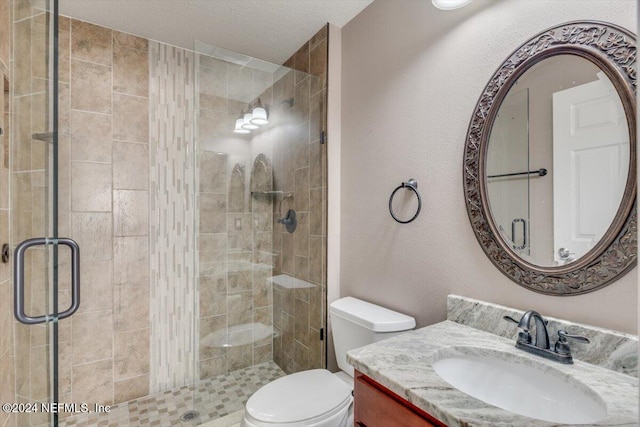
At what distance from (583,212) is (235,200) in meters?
1.77

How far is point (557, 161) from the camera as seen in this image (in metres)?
1.04

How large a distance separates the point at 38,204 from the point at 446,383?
138 cm

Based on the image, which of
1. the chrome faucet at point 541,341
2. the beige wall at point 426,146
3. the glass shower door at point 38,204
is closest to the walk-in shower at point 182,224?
the beige wall at point 426,146

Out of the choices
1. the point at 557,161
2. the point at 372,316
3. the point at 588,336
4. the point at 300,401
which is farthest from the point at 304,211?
the point at 588,336

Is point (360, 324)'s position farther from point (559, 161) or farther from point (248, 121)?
point (248, 121)

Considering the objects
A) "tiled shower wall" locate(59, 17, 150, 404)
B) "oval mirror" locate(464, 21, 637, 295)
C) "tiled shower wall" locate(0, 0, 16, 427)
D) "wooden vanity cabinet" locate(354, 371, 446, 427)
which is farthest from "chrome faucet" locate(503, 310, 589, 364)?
"tiled shower wall" locate(59, 17, 150, 404)

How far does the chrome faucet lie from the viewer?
0.91 metres

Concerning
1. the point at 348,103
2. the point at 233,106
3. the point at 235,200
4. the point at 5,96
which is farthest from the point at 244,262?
the point at 5,96

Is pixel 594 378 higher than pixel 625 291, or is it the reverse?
pixel 625 291

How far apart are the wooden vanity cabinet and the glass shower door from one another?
967 mm

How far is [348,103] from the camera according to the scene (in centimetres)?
200

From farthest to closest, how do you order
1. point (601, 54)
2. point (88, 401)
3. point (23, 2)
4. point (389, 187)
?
point (88, 401) < point (389, 187) < point (23, 2) < point (601, 54)

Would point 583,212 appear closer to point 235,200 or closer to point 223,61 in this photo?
point 235,200

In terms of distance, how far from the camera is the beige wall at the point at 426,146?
105 centimetres
